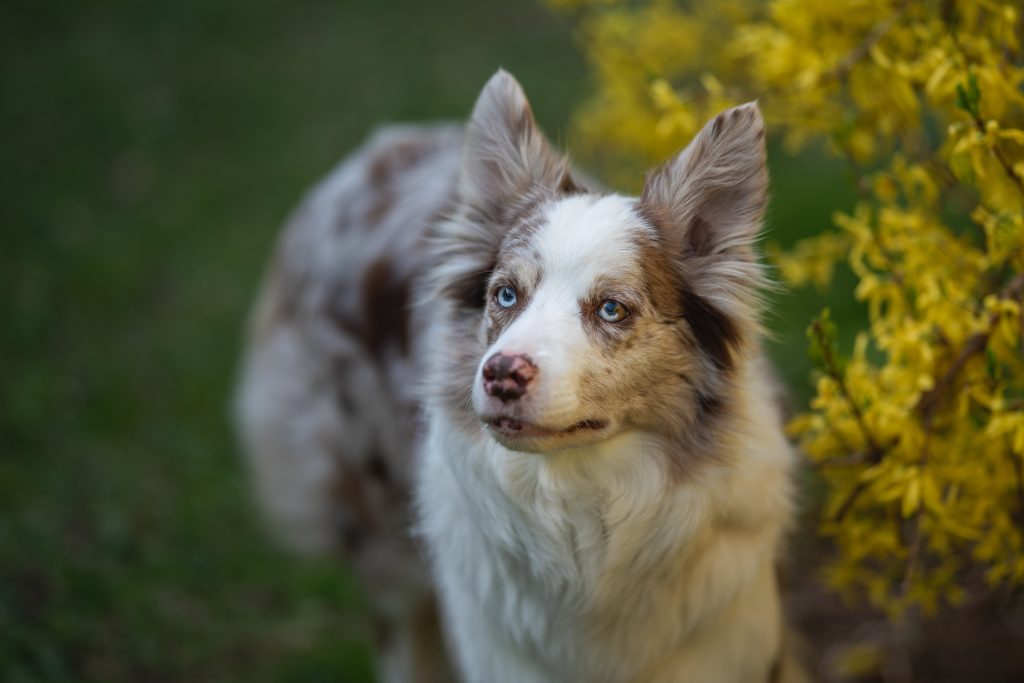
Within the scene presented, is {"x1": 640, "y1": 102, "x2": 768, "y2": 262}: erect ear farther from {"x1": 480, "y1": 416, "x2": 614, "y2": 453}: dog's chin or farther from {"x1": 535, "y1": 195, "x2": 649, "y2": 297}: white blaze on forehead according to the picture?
{"x1": 480, "y1": 416, "x2": 614, "y2": 453}: dog's chin

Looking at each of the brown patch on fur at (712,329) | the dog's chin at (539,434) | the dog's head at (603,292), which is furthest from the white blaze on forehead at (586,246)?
the dog's chin at (539,434)

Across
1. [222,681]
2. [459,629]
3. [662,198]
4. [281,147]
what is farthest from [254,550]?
[281,147]

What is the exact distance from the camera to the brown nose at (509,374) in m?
2.30

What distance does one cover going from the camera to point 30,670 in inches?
160

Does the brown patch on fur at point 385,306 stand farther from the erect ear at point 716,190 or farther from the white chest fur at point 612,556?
the erect ear at point 716,190

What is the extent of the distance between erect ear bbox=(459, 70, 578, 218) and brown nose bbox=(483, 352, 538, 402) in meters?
0.71

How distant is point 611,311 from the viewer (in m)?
2.54

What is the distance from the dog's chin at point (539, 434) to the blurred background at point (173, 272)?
0.83 m

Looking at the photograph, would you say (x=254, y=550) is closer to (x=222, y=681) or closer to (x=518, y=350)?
(x=222, y=681)

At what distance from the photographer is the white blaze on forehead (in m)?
→ 2.54

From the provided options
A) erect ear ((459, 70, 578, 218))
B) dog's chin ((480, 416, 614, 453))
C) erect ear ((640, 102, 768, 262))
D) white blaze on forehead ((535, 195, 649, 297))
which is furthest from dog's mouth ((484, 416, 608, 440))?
erect ear ((459, 70, 578, 218))

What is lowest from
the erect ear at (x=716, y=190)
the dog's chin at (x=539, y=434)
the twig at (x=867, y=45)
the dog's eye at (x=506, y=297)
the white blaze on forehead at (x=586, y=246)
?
the dog's chin at (x=539, y=434)

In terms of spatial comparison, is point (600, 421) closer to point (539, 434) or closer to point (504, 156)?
point (539, 434)

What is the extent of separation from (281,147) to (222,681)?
5.64 metres
